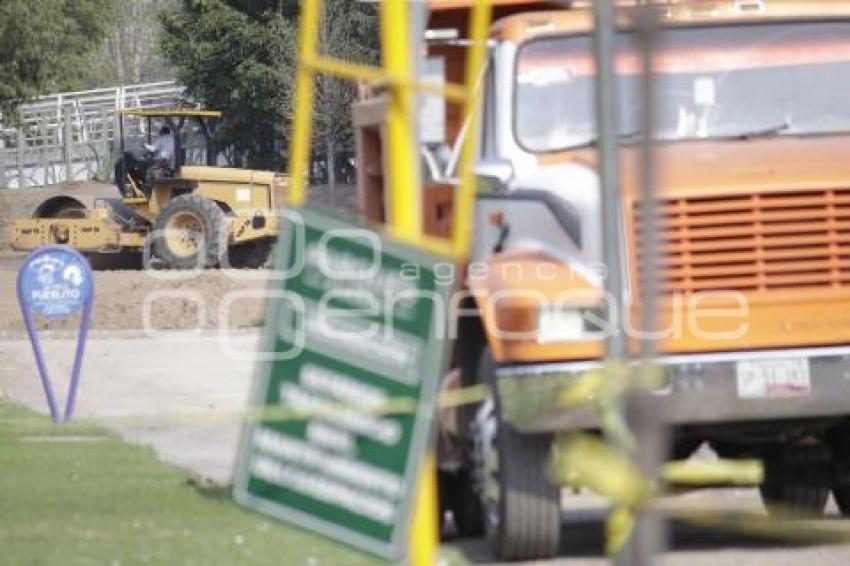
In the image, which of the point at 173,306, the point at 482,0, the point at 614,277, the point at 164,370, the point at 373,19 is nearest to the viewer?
the point at 614,277

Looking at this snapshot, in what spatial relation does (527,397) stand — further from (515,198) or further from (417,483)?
(417,483)

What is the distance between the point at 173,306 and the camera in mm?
28766

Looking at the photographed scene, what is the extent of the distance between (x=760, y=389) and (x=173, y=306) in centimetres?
2050

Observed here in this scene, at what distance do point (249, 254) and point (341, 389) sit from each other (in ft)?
107

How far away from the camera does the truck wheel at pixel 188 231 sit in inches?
1377

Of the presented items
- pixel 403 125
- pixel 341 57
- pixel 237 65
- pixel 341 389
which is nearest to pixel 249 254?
pixel 341 57

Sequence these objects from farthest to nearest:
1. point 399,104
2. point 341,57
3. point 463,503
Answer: point 341,57 < point 463,503 < point 399,104

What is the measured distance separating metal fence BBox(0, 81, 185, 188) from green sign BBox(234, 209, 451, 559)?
5636 cm

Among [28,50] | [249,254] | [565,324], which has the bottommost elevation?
[249,254]

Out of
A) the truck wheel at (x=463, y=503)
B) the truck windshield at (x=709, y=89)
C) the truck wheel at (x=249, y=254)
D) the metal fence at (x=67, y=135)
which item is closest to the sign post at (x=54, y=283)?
the truck wheel at (x=463, y=503)

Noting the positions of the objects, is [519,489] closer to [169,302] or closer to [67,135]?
[169,302]

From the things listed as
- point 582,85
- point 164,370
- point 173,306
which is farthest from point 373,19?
point 582,85

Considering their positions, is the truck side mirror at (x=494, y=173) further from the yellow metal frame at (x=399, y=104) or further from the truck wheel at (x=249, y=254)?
the truck wheel at (x=249, y=254)

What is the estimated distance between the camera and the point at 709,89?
992 centimetres
